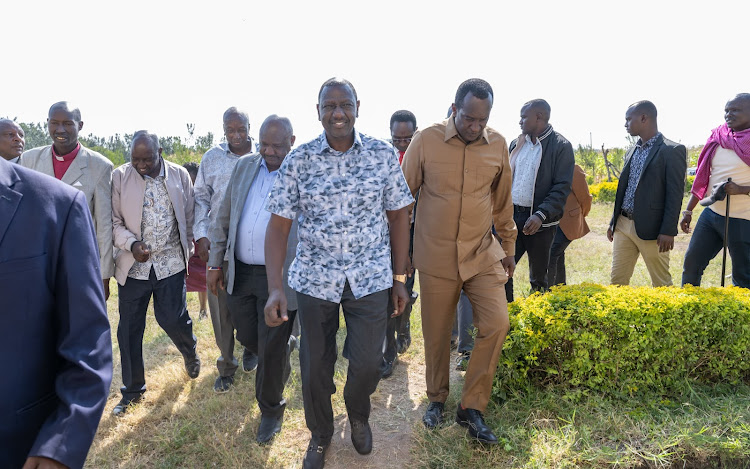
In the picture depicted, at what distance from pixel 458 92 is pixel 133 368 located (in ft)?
10.7

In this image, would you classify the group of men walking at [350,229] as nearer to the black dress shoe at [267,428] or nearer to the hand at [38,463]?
the black dress shoe at [267,428]

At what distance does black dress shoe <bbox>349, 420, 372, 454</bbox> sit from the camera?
329 centimetres

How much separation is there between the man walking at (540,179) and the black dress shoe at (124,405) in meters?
3.39

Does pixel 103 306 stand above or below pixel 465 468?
above

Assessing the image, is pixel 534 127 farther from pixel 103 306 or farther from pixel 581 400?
pixel 103 306

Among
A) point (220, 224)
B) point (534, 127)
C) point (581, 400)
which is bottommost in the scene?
point (581, 400)

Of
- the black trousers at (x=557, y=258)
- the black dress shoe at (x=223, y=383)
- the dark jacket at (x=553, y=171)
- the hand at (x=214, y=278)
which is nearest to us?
the hand at (x=214, y=278)

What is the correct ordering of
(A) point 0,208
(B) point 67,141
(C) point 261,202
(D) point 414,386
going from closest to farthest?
(A) point 0,208 < (C) point 261,202 < (B) point 67,141 < (D) point 414,386

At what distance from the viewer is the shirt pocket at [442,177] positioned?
337 centimetres

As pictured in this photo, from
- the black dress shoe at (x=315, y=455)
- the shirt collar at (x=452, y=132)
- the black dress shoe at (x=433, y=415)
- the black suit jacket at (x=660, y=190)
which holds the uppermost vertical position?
the shirt collar at (x=452, y=132)

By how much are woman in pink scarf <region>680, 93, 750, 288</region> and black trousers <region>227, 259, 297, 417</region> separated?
411 centimetres

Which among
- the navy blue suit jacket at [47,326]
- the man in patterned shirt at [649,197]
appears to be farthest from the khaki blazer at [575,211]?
the navy blue suit jacket at [47,326]

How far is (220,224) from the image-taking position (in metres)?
3.75

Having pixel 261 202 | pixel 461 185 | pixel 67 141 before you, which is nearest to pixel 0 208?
pixel 261 202
